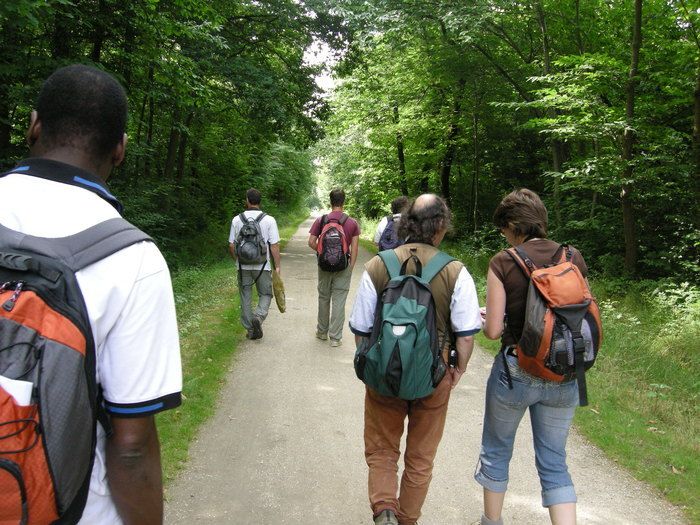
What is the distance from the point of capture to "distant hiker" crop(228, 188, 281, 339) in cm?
643

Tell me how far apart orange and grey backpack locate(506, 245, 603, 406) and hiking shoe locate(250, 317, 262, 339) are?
4.90 metres

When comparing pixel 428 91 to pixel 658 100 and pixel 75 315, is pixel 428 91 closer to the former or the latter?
pixel 658 100

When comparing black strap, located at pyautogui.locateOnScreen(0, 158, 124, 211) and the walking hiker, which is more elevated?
black strap, located at pyautogui.locateOnScreen(0, 158, 124, 211)

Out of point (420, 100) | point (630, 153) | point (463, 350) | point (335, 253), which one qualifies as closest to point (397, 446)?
point (463, 350)

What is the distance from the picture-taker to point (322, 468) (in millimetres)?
3900

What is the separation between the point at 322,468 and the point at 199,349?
10.1 ft

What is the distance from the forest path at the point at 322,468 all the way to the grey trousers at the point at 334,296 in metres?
1.22

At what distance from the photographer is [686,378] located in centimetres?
606

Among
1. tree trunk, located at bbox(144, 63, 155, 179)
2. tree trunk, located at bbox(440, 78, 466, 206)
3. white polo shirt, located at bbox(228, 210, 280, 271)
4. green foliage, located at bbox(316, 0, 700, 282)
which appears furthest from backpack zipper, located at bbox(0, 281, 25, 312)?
tree trunk, located at bbox(440, 78, 466, 206)

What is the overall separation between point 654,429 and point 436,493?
8.24 ft

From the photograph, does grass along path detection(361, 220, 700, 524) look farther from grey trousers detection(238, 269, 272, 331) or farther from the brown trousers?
grey trousers detection(238, 269, 272, 331)

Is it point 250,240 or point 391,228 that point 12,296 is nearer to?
point 250,240

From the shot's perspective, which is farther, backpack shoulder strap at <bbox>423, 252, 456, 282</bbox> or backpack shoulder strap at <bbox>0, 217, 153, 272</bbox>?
Answer: backpack shoulder strap at <bbox>423, 252, 456, 282</bbox>

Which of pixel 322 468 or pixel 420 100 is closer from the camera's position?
pixel 322 468
